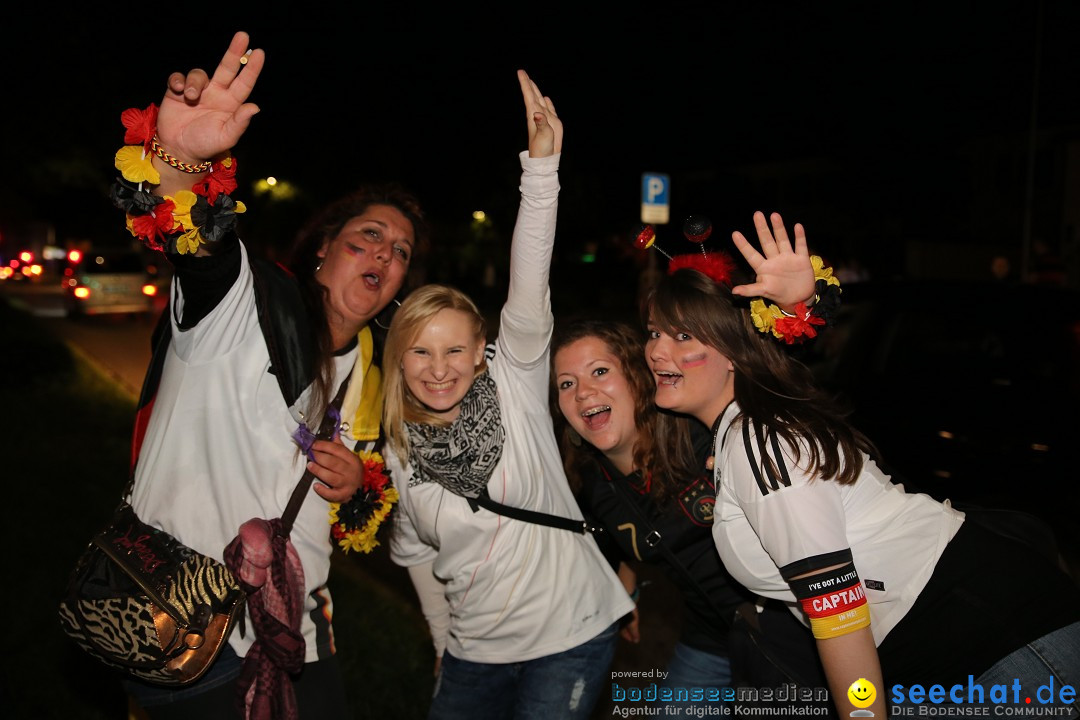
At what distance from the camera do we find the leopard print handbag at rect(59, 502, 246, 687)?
211cm

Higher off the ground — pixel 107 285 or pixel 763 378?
pixel 107 285

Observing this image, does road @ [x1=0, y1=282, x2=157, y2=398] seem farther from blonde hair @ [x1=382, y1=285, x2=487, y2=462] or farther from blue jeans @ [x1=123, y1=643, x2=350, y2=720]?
blue jeans @ [x1=123, y1=643, x2=350, y2=720]

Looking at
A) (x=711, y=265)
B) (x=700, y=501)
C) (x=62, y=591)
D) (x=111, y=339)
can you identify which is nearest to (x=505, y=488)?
(x=700, y=501)

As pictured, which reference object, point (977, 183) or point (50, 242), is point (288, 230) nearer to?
point (977, 183)

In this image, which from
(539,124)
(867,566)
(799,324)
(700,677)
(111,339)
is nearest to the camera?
(867,566)

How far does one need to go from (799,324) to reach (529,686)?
153cm

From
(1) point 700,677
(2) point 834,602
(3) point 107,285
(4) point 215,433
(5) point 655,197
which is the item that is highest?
(5) point 655,197

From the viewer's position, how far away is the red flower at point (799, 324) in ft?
7.43

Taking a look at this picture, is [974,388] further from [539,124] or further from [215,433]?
[215,433]

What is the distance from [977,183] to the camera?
30.6 metres

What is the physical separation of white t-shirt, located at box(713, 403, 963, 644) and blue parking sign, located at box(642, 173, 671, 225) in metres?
9.05

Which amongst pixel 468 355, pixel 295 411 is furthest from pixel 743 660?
pixel 295 411

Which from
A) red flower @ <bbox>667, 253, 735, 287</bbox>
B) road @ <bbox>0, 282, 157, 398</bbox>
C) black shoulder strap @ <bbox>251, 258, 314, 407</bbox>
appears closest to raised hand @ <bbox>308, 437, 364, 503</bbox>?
black shoulder strap @ <bbox>251, 258, 314, 407</bbox>

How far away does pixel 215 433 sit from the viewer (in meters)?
2.21
